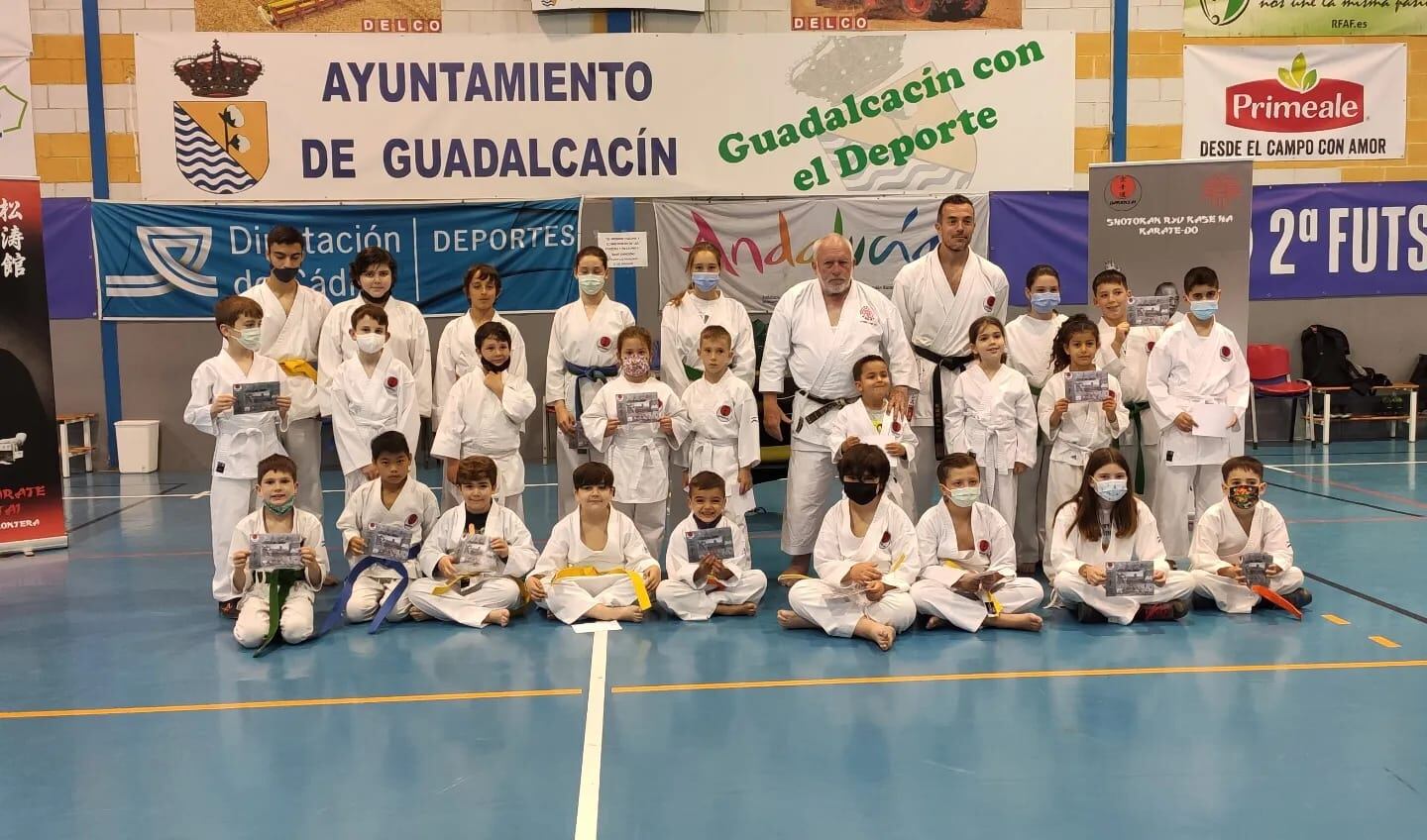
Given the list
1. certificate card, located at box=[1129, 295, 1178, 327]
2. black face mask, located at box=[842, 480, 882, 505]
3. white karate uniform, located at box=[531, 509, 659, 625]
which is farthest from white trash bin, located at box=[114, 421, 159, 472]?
certificate card, located at box=[1129, 295, 1178, 327]

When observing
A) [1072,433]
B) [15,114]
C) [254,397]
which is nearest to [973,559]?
[1072,433]

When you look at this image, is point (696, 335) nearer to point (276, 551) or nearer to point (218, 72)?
point (276, 551)

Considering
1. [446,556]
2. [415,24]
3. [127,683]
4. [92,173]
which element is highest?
[415,24]

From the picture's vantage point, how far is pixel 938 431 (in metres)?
6.00

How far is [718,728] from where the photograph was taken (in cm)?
382

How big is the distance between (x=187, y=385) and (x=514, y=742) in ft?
27.7

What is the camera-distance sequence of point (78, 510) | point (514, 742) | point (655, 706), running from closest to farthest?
point (514, 742) → point (655, 706) → point (78, 510)

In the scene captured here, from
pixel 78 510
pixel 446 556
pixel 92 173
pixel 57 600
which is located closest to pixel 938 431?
pixel 446 556

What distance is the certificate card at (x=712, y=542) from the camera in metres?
5.10

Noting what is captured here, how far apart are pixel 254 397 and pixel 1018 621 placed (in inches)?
143

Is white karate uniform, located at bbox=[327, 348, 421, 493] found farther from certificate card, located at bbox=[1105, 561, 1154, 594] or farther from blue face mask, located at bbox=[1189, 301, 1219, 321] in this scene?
blue face mask, located at bbox=[1189, 301, 1219, 321]

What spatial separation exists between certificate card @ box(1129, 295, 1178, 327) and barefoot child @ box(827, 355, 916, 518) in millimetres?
1474

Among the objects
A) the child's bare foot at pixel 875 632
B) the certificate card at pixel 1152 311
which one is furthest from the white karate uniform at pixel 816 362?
the certificate card at pixel 1152 311

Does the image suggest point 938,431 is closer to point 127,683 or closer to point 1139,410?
point 1139,410
